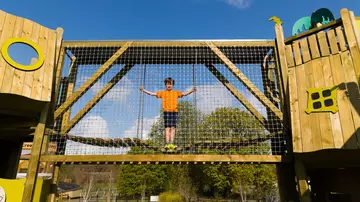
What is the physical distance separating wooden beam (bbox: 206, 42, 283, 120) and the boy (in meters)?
0.77

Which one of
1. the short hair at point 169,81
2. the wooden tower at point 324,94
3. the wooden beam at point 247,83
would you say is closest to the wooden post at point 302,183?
the wooden tower at point 324,94

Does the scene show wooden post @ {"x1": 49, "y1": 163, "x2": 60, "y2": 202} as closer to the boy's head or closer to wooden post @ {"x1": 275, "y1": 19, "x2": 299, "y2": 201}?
the boy's head

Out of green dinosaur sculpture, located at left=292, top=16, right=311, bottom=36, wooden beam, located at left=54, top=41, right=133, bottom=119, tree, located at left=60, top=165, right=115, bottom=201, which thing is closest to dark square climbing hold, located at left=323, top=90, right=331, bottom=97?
green dinosaur sculpture, located at left=292, top=16, right=311, bottom=36

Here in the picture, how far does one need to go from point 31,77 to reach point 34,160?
4.14ft

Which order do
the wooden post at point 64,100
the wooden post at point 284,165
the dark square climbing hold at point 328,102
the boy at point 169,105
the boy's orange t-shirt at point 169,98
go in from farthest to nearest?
the boy's orange t-shirt at point 169,98
the boy at point 169,105
the wooden post at point 64,100
the wooden post at point 284,165
the dark square climbing hold at point 328,102

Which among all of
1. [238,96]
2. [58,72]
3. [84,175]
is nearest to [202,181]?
[84,175]

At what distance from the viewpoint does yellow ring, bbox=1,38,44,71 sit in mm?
3604

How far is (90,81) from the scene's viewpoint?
441 centimetres

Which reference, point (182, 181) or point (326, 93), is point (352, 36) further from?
point (182, 181)

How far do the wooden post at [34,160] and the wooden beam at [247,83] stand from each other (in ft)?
A: 9.97

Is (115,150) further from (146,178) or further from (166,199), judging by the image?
(146,178)

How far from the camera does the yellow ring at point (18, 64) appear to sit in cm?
360

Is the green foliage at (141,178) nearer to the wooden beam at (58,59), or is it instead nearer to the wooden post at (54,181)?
the wooden post at (54,181)

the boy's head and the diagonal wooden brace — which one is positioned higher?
the boy's head
